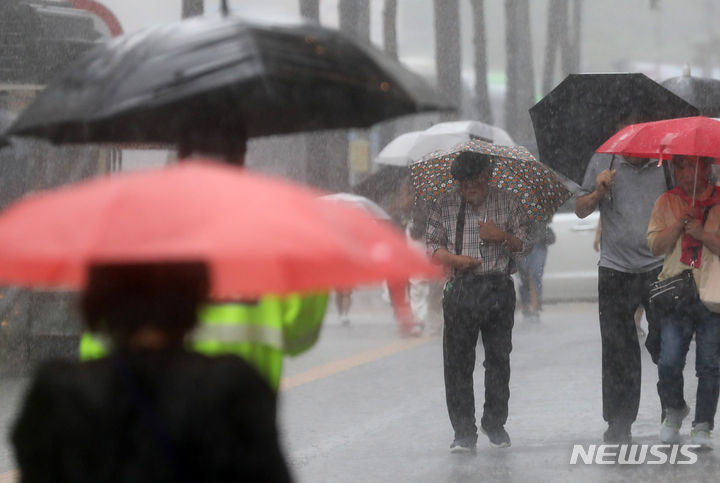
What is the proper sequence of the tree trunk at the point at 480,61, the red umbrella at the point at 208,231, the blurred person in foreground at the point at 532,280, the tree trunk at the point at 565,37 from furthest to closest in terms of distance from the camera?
the tree trunk at the point at 565,37 < the tree trunk at the point at 480,61 < the blurred person in foreground at the point at 532,280 < the red umbrella at the point at 208,231

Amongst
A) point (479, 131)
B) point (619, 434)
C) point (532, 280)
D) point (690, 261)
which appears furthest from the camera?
point (532, 280)

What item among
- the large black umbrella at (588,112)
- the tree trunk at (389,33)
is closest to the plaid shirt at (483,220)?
the large black umbrella at (588,112)

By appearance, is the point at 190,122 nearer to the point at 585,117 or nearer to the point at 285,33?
the point at 285,33

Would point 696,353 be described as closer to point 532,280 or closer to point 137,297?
point 137,297

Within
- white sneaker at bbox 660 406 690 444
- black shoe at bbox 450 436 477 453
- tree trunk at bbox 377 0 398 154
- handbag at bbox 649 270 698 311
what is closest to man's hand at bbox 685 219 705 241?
handbag at bbox 649 270 698 311

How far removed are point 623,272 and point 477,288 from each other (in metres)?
0.81

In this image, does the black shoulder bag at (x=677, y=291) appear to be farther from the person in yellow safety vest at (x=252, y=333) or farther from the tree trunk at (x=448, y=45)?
the tree trunk at (x=448, y=45)

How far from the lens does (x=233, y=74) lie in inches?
130

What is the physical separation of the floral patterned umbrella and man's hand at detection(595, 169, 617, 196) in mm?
268

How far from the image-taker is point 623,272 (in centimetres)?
762

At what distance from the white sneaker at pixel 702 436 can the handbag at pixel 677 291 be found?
63cm

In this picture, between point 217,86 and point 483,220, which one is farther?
point 483,220

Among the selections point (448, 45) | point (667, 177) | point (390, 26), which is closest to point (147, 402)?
point (667, 177)

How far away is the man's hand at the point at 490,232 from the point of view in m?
7.41
